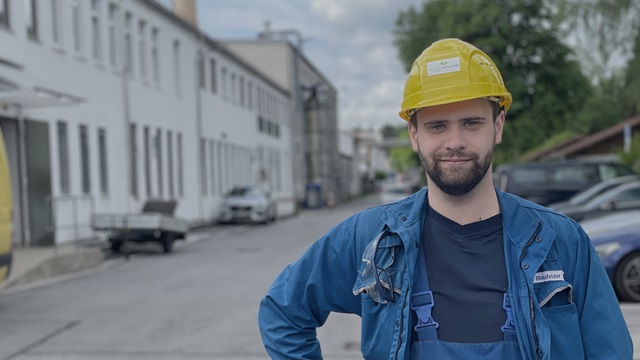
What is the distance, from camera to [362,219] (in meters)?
2.41

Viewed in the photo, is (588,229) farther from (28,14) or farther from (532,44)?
(532,44)

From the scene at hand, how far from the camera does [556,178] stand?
18.4m

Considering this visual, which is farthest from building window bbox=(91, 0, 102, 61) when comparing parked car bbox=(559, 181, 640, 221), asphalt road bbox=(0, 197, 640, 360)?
parked car bbox=(559, 181, 640, 221)

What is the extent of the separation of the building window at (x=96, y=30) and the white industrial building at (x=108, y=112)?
32 mm

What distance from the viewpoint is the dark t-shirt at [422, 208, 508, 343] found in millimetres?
2111

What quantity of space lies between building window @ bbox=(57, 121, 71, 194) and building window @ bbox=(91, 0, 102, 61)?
125 inches

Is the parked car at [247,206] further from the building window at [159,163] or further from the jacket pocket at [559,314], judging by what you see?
the jacket pocket at [559,314]

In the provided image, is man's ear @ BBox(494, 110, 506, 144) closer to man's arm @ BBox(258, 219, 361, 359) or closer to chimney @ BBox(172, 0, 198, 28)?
man's arm @ BBox(258, 219, 361, 359)

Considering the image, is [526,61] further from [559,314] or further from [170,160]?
[559,314]

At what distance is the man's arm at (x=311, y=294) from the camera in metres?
2.31

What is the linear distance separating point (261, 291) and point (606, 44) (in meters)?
18.0

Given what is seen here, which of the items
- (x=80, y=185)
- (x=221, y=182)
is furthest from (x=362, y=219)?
(x=221, y=182)

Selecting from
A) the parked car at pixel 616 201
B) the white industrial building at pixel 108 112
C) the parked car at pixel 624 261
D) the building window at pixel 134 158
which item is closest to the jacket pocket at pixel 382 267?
the parked car at pixel 624 261

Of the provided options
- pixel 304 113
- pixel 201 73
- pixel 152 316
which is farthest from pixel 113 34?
pixel 304 113
